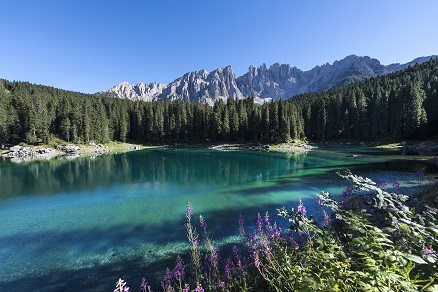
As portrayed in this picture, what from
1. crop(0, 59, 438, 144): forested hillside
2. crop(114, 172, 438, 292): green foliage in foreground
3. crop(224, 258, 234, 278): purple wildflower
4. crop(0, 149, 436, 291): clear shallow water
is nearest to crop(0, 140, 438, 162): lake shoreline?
crop(0, 59, 438, 144): forested hillside

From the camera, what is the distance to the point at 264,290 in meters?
6.61

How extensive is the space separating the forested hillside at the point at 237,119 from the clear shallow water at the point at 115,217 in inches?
2429

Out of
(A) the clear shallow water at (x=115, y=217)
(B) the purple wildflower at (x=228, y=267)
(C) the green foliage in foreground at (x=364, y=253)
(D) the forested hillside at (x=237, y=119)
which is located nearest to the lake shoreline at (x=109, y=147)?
(D) the forested hillside at (x=237, y=119)

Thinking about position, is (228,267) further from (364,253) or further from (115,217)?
(115,217)

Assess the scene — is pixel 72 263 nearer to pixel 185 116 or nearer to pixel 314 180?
pixel 314 180

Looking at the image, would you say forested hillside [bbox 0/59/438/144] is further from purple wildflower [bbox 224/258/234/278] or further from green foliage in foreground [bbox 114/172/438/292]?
green foliage in foreground [bbox 114/172/438/292]

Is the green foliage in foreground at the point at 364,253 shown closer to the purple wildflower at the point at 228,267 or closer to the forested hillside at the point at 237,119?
the purple wildflower at the point at 228,267

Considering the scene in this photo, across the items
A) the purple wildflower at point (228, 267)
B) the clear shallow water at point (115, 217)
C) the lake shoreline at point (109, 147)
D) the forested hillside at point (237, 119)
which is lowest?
the clear shallow water at point (115, 217)

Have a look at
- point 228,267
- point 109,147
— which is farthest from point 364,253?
point 109,147

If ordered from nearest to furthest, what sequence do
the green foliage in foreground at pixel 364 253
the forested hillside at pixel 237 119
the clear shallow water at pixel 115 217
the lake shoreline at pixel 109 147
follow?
the green foliage in foreground at pixel 364 253 → the clear shallow water at pixel 115 217 → the lake shoreline at pixel 109 147 → the forested hillside at pixel 237 119

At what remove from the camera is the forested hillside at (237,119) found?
83.6 metres

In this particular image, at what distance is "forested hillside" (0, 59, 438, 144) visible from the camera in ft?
274

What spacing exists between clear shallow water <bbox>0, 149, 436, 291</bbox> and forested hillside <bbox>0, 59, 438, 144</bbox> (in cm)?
6170

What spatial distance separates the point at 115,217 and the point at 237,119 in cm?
8237
